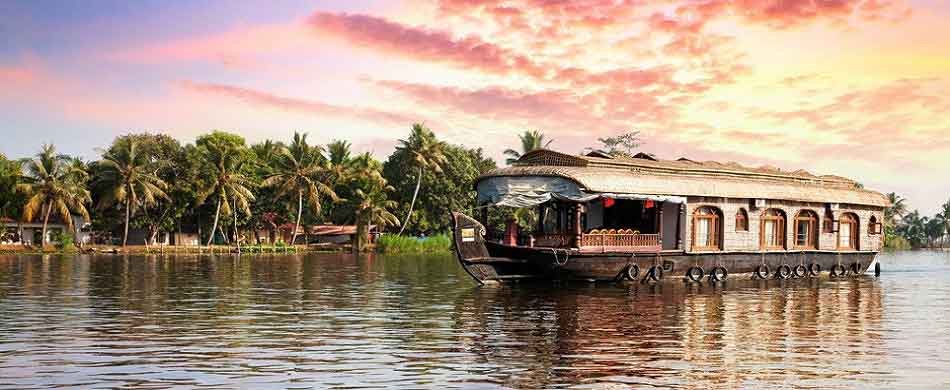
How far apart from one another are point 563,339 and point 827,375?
3838 mm

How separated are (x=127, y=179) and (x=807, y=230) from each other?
3664cm

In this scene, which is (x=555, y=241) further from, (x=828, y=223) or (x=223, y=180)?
(x=223, y=180)

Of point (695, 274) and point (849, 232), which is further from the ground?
point (849, 232)

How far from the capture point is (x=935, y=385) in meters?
9.82

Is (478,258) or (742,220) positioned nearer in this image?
(478,258)

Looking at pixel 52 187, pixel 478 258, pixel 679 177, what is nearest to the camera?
pixel 478 258

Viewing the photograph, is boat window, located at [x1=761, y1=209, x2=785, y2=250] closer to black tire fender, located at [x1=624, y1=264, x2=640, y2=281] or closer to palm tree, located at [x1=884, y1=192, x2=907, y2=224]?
black tire fender, located at [x1=624, y1=264, x2=640, y2=281]

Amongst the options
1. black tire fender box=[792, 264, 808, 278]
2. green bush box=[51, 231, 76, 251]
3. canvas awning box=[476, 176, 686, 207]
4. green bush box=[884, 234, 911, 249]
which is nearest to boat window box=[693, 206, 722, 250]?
canvas awning box=[476, 176, 686, 207]

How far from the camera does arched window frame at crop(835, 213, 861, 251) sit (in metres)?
30.4

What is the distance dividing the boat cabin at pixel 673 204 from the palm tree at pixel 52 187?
3376 centimetres

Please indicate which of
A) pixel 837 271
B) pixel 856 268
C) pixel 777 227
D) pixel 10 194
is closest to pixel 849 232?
pixel 856 268

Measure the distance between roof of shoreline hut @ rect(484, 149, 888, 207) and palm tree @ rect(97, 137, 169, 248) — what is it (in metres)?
32.6

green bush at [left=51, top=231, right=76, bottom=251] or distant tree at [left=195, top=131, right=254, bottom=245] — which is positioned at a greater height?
distant tree at [left=195, top=131, right=254, bottom=245]

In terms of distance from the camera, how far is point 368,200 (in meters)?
57.0
